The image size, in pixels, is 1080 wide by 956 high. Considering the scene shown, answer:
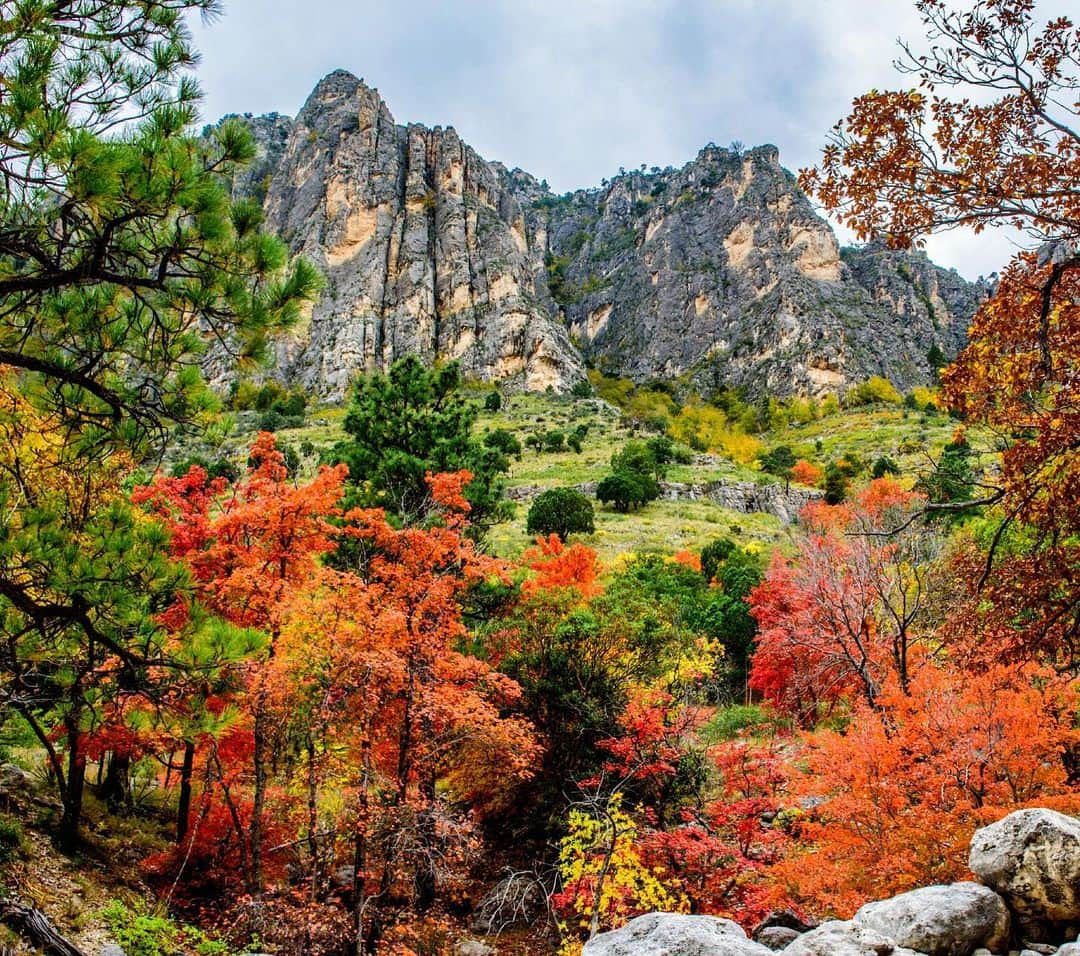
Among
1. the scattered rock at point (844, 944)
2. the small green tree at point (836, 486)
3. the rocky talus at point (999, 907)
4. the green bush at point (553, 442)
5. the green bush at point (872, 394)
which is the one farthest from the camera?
the green bush at point (872, 394)

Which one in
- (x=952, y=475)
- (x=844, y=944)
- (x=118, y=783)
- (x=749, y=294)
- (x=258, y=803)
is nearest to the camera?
(x=844, y=944)

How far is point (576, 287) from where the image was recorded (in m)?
149

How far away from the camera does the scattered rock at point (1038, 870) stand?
6.45 metres

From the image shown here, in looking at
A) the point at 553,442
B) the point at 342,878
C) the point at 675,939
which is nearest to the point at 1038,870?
the point at 675,939

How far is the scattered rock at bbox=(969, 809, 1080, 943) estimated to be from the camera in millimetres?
6445

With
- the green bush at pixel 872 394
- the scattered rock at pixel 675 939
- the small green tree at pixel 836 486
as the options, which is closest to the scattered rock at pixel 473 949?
the scattered rock at pixel 675 939

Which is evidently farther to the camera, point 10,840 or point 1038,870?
point 10,840

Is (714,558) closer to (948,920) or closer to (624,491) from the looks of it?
(624,491)

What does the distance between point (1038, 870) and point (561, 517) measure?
3061 centimetres

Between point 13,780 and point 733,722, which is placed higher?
point 733,722

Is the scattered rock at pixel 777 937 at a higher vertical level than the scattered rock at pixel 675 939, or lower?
lower

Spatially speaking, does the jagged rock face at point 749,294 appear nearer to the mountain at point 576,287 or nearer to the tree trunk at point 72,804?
the mountain at point 576,287

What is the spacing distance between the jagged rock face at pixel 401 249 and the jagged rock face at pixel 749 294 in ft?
83.6

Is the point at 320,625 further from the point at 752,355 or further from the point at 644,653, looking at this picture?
the point at 752,355
